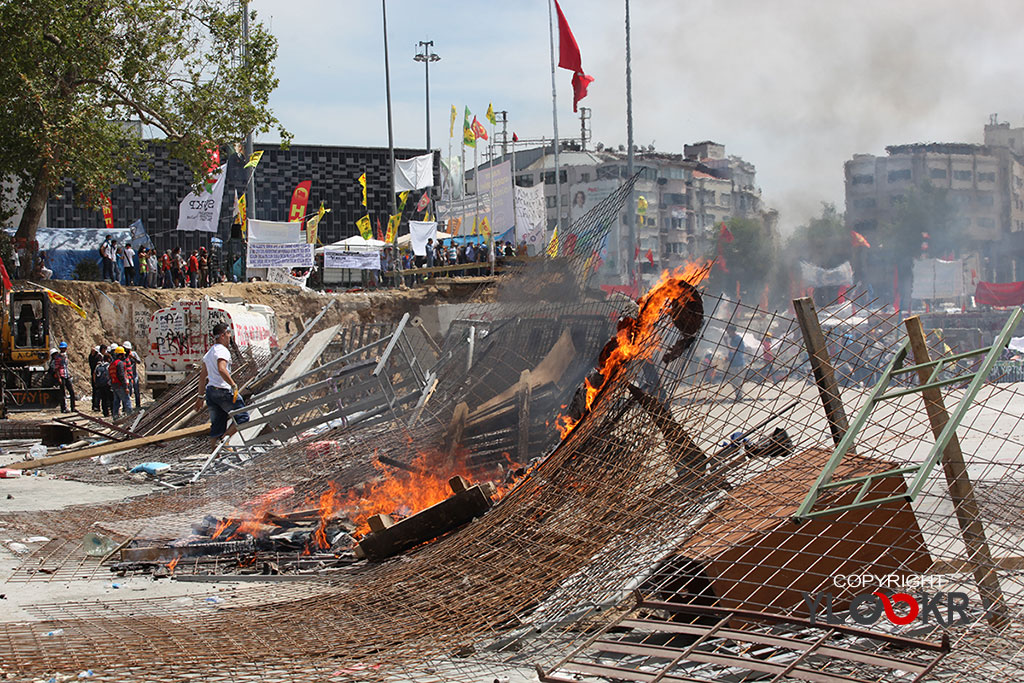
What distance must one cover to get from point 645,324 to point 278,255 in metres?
22.2

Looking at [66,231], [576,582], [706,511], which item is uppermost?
[66,231]

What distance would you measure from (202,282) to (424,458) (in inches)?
927

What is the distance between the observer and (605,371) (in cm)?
636

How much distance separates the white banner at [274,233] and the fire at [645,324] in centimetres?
2192

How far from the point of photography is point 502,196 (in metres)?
28.7

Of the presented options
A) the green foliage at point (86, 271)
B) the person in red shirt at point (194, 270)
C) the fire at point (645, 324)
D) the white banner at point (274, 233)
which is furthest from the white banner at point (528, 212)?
the fire at point (645, 324)

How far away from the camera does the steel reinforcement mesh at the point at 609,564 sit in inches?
172

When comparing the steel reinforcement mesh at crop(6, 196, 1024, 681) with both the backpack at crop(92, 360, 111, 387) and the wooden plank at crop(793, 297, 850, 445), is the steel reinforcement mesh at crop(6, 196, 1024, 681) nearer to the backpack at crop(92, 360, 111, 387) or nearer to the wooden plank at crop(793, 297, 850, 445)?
the wooden plank at crop(793, 297, 850, 445)

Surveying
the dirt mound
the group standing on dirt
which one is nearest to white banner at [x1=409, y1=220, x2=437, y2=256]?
the dirt mound

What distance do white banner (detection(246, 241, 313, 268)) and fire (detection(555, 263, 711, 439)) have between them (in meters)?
21.6

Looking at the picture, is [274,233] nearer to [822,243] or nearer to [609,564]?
[822,243]

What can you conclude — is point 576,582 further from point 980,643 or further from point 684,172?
point 684,172

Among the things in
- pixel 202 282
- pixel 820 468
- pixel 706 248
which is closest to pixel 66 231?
pixel 202 282

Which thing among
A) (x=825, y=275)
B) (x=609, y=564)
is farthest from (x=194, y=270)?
(x=609, y=564)
